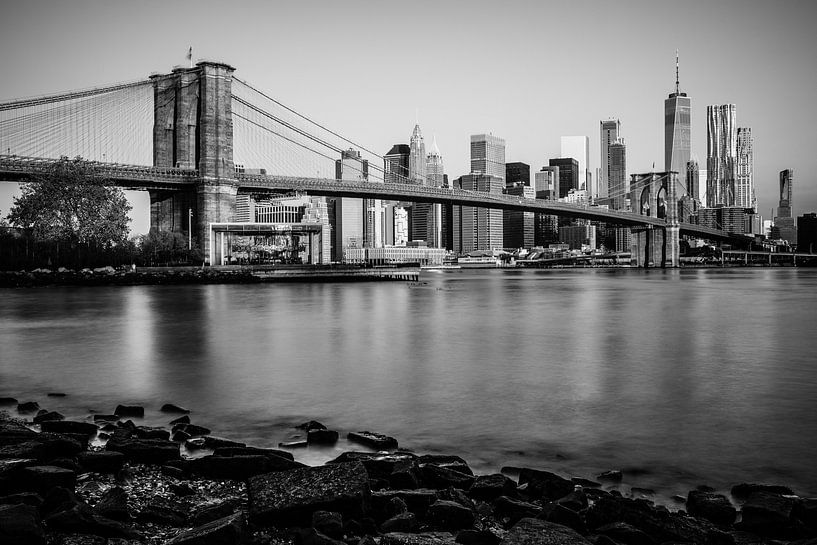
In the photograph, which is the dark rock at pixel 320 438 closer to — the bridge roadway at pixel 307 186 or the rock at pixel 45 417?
the rock at pixel 45 417

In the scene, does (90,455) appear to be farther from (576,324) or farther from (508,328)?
(576,324)

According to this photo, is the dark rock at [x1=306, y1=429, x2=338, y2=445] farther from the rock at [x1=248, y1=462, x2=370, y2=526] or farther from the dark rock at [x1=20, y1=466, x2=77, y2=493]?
the dark rock at [x1=20, y1=466, x2=77, y2=493]

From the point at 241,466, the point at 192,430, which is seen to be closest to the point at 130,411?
the point at 192,430

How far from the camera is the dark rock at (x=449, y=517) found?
4.46 meters

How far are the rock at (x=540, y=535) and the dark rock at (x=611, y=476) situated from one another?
2.03 metres

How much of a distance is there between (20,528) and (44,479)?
3.50ft

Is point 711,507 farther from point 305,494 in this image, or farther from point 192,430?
point 192,430

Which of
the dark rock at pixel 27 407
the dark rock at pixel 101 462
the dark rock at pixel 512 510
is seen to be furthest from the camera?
the dark rock at pixel 27 407

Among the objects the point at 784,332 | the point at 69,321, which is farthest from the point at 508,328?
the point at 69,321

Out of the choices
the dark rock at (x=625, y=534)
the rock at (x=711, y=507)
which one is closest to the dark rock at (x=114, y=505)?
the dark rock at (x=625, y=534)

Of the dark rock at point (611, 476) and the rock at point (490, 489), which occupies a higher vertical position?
the rock at point (490, 489)

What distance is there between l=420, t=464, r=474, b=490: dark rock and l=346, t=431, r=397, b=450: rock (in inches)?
57.2

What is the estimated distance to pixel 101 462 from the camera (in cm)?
571

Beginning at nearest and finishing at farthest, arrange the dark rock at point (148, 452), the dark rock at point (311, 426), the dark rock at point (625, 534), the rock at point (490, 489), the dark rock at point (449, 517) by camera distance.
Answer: the dark rock at point (625, 534), the dark rock at point (449, 517), the rock at point (490, 489), the dark rock at point (148, 452), the dark rock at point (311, 426)
